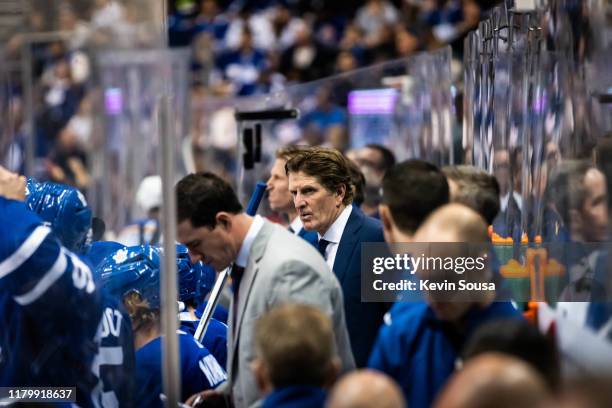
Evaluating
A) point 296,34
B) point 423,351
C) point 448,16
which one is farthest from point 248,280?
point 296,34

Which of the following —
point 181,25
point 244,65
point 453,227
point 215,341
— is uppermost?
point 181,25

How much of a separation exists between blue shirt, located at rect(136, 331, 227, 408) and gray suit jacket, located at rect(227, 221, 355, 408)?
32cm

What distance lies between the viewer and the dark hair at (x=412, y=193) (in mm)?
3062

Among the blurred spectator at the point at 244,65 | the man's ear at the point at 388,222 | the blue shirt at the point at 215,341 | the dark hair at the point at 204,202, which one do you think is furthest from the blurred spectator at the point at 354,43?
the man's ear at the point at 388,222

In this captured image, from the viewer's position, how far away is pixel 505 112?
15.2 ft

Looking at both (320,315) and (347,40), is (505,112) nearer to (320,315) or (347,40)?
(320,315)

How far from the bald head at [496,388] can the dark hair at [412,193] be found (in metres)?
0.88

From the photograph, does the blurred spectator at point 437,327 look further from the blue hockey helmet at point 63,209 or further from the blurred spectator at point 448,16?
the blurred spectator at point 448,16

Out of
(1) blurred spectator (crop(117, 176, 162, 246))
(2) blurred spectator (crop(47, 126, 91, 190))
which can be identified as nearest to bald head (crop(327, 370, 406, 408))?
(2) blurred spectator (crop(47, 126, 91, 190))

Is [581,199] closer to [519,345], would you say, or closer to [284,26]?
[519,345]

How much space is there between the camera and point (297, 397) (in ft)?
8.54

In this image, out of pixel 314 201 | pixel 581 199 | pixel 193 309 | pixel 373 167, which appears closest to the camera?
pixel 581 199

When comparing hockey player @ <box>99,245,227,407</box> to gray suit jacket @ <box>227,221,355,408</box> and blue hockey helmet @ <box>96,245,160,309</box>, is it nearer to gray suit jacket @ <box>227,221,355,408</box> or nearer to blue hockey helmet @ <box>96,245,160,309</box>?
blue hockey helmet @ <box>96,245,160,309</box>

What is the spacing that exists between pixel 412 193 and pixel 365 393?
919mm
